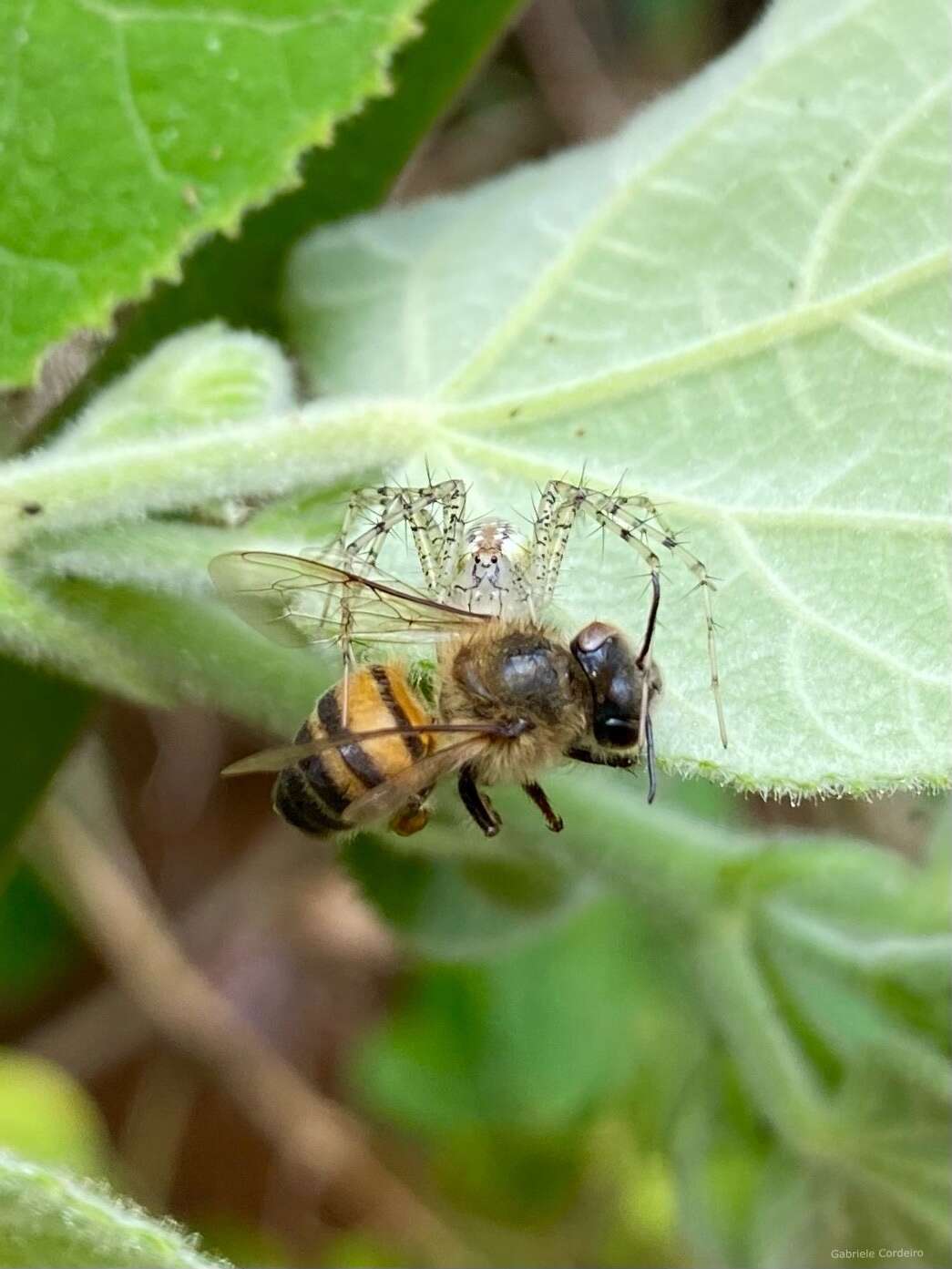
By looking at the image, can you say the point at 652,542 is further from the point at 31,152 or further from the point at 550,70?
the point at 550,70

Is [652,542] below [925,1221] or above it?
above

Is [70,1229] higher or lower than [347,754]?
lower

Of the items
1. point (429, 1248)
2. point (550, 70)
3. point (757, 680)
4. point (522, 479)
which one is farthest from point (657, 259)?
point (429, 1248)

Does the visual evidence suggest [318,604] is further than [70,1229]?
Yes

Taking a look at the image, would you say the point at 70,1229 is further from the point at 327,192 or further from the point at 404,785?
the point at 327,192

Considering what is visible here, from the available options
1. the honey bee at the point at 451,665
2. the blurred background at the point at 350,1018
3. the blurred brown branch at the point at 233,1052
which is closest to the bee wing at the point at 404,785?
the honey bee at the point at 451,665

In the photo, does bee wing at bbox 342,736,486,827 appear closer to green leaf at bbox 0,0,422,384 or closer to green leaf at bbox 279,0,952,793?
green leaf at bbox 279,0,952,793

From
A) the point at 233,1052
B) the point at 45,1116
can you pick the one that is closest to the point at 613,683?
the point at 45,1116

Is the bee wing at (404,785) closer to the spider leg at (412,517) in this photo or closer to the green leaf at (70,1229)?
the spider leg at (412,517)
